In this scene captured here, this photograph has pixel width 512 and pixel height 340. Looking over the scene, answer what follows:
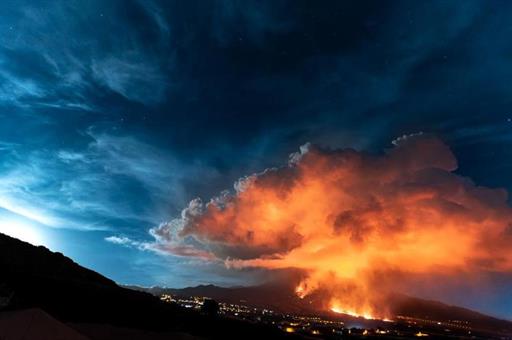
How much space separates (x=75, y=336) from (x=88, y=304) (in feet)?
174

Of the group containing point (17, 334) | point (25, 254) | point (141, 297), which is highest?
point (25, 254)

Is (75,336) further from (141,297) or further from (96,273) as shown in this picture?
(96,273)

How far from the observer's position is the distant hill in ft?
240

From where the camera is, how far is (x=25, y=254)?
102 m

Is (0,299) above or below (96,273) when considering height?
below

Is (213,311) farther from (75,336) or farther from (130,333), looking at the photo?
(75,336)

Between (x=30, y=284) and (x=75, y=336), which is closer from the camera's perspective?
(x=75, y=336)

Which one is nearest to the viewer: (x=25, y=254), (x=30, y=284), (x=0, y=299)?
(x=0, y=299)

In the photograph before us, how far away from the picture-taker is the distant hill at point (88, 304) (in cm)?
7325

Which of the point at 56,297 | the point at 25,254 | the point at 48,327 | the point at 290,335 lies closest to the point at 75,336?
the point at 48,327

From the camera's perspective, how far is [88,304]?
8275 cm

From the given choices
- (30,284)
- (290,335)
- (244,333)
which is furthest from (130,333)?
(290,335)

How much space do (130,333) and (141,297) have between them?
34.5 metres

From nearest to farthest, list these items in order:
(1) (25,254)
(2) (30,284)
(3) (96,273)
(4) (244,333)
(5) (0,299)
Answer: (5) (0,299), (2) (30,284), (4) (244,333), (1) (25,254), (3) (96,273)
